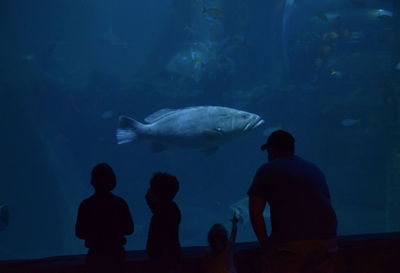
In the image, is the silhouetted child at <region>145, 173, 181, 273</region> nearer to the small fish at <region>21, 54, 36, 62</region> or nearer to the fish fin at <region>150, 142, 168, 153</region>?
the fish fin at <region>150, 142, 168, 153</region>

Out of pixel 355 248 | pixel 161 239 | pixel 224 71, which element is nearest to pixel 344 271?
pixel 355 248

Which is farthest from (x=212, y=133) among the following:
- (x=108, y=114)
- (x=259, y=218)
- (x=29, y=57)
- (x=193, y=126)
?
(x=29, y=57)

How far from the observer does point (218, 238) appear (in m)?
2.16

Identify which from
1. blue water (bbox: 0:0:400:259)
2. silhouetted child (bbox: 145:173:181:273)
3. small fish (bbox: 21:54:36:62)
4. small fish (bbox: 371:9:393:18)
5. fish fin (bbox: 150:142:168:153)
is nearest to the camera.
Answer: silhouetted child (bbox: 145:173:181:273)

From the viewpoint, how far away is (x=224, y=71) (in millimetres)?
16031

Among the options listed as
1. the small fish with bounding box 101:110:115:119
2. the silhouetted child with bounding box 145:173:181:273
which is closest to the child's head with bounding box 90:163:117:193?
the silhouetted child with bounding box 145:173:181:273

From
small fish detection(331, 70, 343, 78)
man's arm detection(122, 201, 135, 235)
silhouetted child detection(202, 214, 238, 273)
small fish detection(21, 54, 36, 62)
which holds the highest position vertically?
small fish detection(21, 54, 36, 62)

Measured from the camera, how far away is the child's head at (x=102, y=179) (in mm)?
2287

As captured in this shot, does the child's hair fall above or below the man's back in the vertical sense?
above

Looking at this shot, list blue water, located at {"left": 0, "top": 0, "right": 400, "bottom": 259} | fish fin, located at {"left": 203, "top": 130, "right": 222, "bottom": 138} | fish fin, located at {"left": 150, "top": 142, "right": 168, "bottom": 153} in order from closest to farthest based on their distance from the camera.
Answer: fish fin, located at {"left": 203, "top": 130, "right": 222, "bottom": 138} → fish fin, located at {"left": 150, "top": 142, "right": 168, "bottom": 153} → blue water, located at {"left": 0, "top": 0, "right": 400, "bottom": 259}

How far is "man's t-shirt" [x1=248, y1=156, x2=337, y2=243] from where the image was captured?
2154 mm

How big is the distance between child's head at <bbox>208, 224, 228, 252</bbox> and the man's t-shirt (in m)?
0.28

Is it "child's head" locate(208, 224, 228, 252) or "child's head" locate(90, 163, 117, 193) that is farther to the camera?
"child's head" locate(90, 163, 117, 193)

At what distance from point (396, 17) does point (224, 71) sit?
26.9ft
